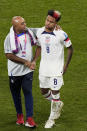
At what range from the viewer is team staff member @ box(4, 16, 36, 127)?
11.7m

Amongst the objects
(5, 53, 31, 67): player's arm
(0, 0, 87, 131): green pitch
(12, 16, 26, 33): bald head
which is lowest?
(0, 0, 87, 131): green pitch

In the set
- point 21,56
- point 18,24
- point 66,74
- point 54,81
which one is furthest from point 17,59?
point 66,74

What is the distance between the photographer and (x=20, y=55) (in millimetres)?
11836

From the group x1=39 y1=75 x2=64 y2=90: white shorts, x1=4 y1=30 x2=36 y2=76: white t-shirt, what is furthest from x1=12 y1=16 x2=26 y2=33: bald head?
x1=39 y1=75 x2=64 y2=90: white shorts

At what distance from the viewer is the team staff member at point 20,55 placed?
1171 centimetres

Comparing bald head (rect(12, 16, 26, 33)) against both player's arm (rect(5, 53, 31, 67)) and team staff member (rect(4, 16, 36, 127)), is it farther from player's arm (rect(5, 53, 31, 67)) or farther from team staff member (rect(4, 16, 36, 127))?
player's arm (rect(5, 53, 31, 67))

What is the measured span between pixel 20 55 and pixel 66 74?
14.9 ft

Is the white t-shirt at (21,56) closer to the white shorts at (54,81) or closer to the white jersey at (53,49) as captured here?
the white jersey at (53,49)

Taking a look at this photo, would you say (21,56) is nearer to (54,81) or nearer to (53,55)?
(53,55)

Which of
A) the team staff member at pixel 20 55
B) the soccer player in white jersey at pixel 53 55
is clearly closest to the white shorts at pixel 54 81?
the soccer player in white jersey at pixel 53 55

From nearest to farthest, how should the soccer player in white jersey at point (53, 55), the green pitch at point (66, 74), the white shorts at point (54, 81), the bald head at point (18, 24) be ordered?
1. the bald head at point (18, 24)
2. the soccer player in white jersey at point (53, 55)
3. the white shorts at point (54, 81)
4. the green pitch at point (66, 74)

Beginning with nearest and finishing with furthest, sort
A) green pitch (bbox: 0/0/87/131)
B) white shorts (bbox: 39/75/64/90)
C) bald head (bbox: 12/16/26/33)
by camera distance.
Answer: bald head (bbox: 12/16/26/33), white shorts (bbox: 39/75/64/90), green pitch (bbox: 0/0/87/131)

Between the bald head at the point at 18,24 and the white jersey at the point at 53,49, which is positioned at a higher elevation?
the bald head at the point at 18,24

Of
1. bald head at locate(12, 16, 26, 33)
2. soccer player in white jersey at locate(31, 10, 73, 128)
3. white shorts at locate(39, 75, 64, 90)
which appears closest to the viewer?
bald head at locate(12, 16, 26, 33)
